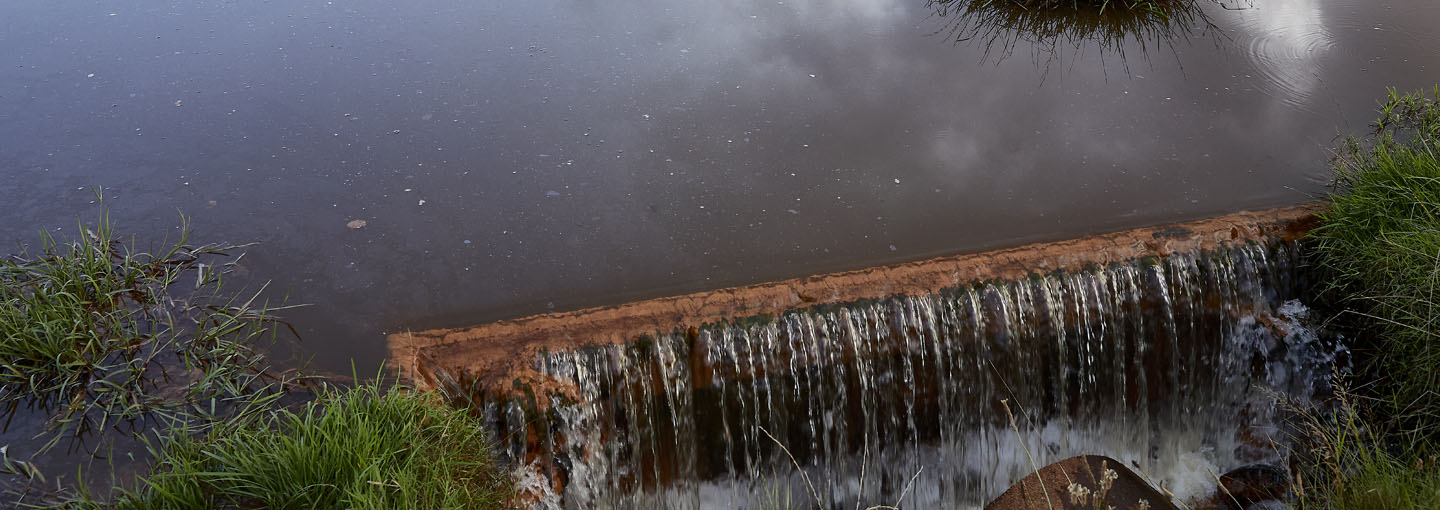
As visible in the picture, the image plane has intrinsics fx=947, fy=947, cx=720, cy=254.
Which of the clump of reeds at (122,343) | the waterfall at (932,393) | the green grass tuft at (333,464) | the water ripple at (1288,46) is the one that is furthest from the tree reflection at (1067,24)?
the clump of reeds at (122,343)

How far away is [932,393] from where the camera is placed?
3.60 m

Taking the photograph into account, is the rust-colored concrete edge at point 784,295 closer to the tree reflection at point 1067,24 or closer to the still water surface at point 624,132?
the still water surface at point 624,132

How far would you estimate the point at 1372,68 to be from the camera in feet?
15.9

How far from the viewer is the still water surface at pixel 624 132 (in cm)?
374

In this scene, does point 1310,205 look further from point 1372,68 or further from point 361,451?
point 361,451

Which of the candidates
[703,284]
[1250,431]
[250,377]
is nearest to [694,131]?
[703,284]

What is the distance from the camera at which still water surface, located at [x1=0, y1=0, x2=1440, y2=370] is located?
374 cm

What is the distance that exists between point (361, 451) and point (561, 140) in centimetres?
204

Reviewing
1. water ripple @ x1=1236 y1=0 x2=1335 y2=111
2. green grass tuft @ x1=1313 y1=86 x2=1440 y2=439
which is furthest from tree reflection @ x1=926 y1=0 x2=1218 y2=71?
green grass tuft @ x1=1313 y1=86 x2=1440 y2=439

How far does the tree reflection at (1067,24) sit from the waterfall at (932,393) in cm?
185

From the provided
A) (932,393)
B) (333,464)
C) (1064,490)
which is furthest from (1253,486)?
(333,464)

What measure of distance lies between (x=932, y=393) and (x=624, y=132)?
73.0 inches

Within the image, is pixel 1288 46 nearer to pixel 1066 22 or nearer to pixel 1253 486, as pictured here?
pixel 1066 22

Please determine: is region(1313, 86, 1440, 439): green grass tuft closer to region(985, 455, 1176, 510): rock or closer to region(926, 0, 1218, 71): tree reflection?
region(985, 455, 1176, 510): rock
